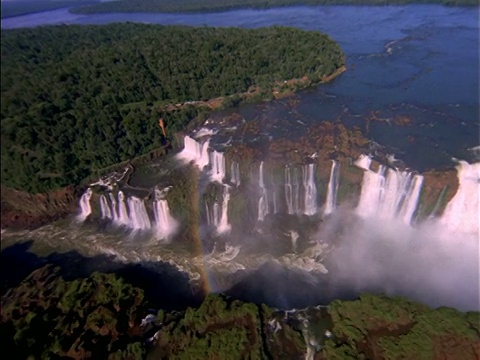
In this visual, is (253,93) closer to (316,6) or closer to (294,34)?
(294,34)

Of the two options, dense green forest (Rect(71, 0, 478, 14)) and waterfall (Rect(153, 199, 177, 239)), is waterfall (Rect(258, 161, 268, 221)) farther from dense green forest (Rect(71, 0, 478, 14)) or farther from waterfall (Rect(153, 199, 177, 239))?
dense green forest (Rect(71, 0, 478, 14))

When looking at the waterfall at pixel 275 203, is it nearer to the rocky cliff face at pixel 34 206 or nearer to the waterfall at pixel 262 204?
the waterfall at pixel 262 204

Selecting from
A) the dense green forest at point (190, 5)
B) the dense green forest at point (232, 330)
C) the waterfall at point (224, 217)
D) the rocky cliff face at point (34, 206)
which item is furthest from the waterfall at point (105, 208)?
the dense green forest at point (190, 5)

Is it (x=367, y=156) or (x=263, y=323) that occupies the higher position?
(x=367, y=156)

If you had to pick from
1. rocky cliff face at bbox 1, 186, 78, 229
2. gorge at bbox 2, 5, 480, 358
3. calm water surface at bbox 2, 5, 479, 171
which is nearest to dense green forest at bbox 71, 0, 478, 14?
calm water surface at bbox 2, 5, 479, 171

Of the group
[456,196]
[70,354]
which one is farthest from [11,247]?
[456,196]

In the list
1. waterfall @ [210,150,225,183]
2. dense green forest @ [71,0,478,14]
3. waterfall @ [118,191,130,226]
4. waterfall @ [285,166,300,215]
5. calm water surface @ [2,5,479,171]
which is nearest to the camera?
waterfall @ [285,166,300,215]
